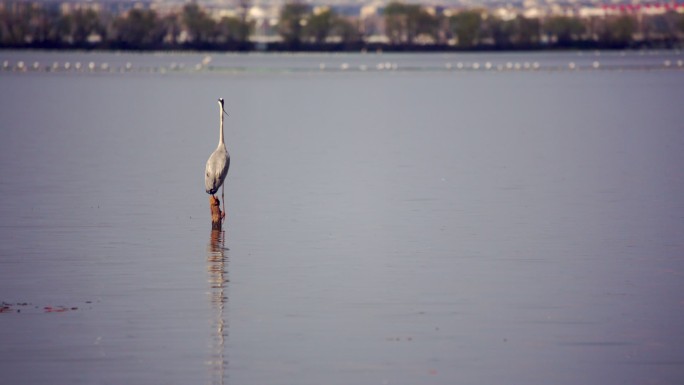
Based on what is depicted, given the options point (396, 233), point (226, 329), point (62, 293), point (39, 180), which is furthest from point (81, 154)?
point (226, 329)

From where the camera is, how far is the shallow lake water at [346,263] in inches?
461

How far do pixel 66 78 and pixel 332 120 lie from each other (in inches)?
2051

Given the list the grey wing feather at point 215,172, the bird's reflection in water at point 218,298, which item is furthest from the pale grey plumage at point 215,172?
the bird's reflection in water at point 218,298

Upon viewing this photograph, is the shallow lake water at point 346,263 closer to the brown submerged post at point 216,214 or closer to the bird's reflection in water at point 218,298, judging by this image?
the bird's reflection in water at point 218,298

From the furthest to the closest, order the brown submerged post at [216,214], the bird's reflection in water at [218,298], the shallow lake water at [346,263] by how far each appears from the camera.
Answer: the brown submerged post at [216,214], the shallow lake water at [346,263], the bird's reflection in water at [218,298]

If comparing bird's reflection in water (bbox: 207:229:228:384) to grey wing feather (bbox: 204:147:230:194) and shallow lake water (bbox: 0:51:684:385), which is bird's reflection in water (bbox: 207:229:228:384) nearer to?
shallow lake water (bbox: 0:51:684:385)

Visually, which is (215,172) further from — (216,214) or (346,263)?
(346,263)

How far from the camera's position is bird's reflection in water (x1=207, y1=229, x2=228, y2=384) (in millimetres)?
11453

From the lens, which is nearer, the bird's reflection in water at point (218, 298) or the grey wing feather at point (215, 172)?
the bird's reflection in water at point (218, 298)

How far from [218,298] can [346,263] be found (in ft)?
8.08

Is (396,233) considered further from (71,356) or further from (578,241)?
(71,356)

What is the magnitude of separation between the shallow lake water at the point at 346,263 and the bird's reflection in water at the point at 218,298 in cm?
3

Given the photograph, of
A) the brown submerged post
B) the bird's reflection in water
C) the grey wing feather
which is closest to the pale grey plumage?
the grey wing feather

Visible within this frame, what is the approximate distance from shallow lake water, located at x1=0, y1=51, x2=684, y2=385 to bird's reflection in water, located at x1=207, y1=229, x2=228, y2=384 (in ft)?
0.11
